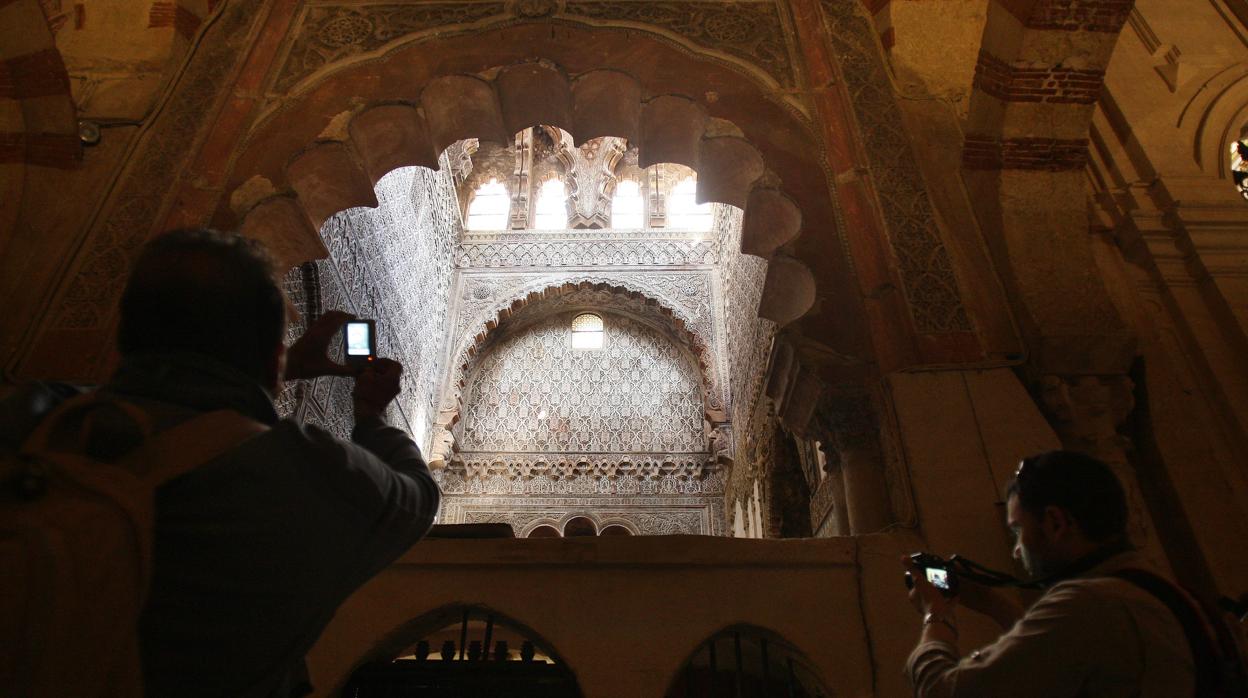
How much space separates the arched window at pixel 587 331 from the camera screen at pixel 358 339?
9453 mm

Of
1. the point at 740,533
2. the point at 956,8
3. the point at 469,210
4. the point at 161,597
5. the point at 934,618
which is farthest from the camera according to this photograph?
the point at 469,210

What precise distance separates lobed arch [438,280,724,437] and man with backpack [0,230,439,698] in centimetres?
895

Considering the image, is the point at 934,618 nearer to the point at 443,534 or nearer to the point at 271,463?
the point at 271,463

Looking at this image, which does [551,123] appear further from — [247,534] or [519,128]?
[247,534]

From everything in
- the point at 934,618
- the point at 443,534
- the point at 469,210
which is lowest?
the point at 934,618

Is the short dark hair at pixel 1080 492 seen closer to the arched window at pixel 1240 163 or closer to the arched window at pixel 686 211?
the arched window at pixel 1240 163

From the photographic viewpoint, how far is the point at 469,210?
1188 centimetres

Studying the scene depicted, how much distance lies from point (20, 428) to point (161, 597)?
28cm

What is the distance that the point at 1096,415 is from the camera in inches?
129

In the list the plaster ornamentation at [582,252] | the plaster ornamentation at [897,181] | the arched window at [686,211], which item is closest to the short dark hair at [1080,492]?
the plaster ornamentation at [897,181]

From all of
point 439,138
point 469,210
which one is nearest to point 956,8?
point 439,138

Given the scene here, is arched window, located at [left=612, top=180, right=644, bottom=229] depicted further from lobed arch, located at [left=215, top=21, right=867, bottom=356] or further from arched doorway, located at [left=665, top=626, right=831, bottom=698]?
arched doorway, located at [left=665, top=626, right=831, bottom=698]

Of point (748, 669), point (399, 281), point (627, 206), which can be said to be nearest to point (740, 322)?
point (627, 206)

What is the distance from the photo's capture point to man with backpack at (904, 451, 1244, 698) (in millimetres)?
1202
